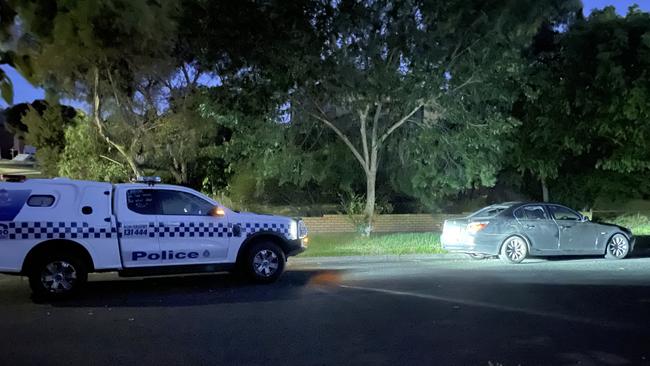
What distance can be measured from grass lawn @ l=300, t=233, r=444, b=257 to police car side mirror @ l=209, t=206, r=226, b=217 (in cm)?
463

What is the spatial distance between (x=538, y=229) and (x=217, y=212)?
23.6 feet

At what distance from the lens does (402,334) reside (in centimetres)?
673

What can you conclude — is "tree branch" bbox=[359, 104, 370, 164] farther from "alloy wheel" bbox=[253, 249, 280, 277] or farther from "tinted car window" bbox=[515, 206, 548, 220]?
"alloy wheel" bbox=[253, 249, 280, 277]

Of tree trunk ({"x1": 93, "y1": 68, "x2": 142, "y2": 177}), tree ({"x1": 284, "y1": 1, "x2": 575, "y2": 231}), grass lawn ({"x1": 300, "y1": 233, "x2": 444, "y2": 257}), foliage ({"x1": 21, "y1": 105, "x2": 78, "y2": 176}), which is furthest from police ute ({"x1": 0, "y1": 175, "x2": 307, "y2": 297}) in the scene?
foliage ({"x1": 21, "y1": 105, "x2": 78, "y2": 176})

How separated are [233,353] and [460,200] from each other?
58.2 feet

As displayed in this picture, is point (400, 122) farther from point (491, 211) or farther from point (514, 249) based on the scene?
point (514, 249)

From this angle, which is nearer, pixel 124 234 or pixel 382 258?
pixel 124 234

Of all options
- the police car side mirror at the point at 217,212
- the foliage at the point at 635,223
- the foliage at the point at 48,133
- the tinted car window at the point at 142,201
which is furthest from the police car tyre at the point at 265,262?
the foliage at the point at 48,133

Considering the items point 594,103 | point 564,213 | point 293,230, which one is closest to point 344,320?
point 293,230

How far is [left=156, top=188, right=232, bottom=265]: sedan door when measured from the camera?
31.8 ft

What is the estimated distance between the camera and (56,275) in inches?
353

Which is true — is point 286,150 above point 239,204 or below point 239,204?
above

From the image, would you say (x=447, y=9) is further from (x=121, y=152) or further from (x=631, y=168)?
(x=121, y=152)

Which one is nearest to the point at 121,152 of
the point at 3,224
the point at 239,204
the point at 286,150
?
the point at 239,204
